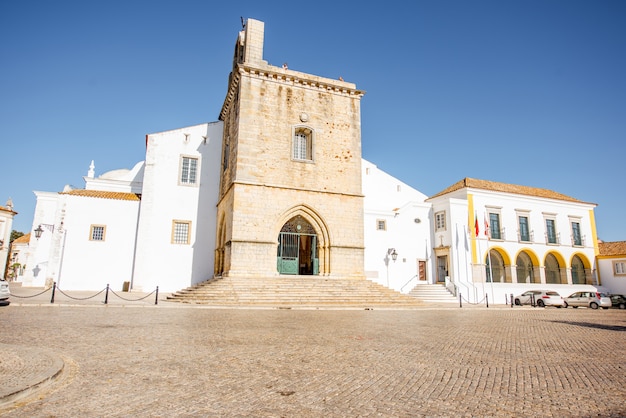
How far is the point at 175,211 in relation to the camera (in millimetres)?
22375

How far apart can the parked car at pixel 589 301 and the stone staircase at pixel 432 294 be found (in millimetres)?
7683

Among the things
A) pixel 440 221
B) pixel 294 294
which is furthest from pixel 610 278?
pixel 294 294

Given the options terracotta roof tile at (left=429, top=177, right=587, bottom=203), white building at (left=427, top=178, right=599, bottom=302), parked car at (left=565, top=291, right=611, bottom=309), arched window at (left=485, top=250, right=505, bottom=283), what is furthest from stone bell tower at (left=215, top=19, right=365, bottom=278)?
parked car at (left=565, top=291, right=611, bottom=309)

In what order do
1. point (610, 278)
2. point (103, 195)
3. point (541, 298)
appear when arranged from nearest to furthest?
1. point (103, 195)
2. point (541, 298)
3. point (610, 278)

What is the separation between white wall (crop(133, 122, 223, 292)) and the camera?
21.4 meters

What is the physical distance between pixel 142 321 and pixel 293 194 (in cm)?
1176

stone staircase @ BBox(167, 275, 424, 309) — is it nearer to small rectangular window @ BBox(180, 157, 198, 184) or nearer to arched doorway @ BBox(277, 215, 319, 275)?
arched doorway @ BBox(277, 215, 319, 275)

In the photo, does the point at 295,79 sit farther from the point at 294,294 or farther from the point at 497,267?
the point at 497,267

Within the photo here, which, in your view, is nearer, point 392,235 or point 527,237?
point 392,235

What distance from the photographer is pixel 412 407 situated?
3.49 meters

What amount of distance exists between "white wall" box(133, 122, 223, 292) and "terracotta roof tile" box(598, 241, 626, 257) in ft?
102

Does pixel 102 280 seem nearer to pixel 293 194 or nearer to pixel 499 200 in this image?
pixel 293 194

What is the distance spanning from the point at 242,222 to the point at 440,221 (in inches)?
601

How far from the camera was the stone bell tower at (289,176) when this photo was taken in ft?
62.5
